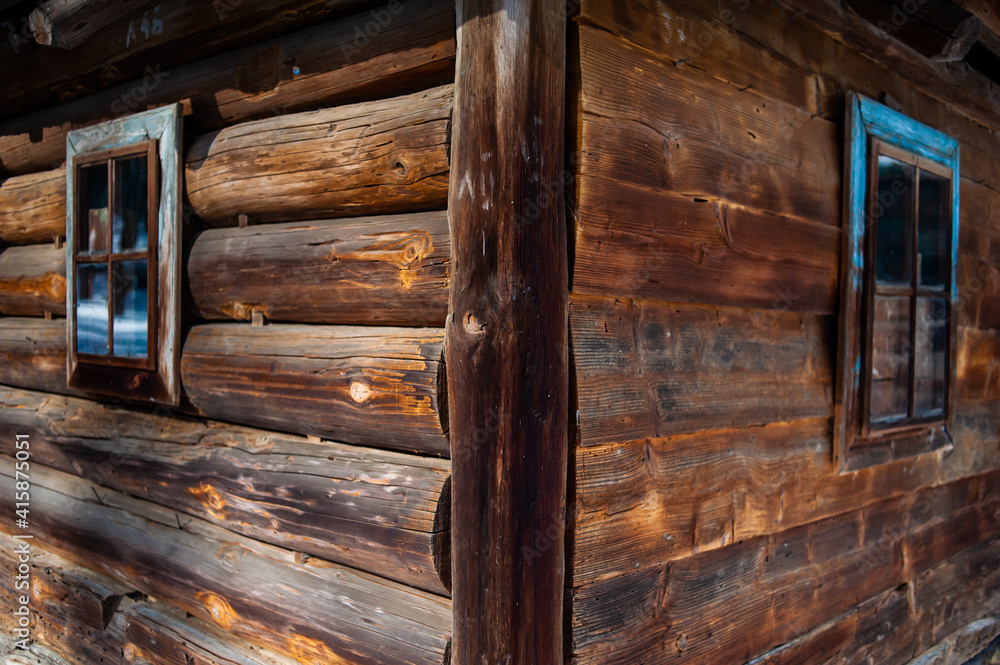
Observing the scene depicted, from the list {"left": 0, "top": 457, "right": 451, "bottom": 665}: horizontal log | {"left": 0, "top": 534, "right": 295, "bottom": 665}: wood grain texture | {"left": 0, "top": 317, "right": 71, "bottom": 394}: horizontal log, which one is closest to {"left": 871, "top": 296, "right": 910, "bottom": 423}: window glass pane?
{"left": 0, "top": 457, "right": 451, "bottom": 665}: horizontal log

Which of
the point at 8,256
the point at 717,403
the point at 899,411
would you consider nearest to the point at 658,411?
the point at 717,403

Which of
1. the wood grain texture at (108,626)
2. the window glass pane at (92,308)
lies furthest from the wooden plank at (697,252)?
the window glass pane at (92,308)

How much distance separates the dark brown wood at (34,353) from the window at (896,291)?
344 cm

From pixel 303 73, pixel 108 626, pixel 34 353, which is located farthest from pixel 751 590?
pixel 34 353

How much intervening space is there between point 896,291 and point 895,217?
0.61 meters

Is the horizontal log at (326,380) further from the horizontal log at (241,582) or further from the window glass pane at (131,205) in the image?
the window glass pane at (131,205)

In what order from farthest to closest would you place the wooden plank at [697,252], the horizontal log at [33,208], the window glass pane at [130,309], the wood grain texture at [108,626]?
1. the horizontal log at [33,208]
2. the window glass pane at [130,309]
3. the wood grain texture at [108,626]
4. the wooden plank at [697,252]

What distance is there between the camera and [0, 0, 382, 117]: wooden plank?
2.28 meters

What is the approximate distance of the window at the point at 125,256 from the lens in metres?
2.58

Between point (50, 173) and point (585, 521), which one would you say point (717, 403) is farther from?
point (50, 173)

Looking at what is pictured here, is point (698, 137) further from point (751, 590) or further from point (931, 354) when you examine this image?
point (931, 354)

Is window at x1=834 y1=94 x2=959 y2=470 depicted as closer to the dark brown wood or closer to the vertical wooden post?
the vertical wooden post

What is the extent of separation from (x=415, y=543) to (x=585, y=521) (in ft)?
1.49

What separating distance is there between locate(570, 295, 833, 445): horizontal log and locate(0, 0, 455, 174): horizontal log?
0.84 metres
